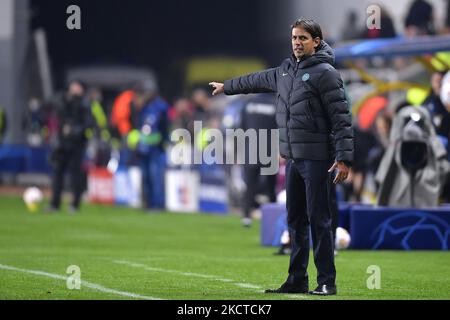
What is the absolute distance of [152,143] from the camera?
2650 cm

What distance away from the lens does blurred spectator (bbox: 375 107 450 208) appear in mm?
17578

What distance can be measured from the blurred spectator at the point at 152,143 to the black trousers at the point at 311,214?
48.4 ft

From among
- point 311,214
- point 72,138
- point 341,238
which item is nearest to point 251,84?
Answer: point 311,214

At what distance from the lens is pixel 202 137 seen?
27797mm

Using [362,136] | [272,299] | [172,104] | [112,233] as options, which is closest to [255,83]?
[272,299]

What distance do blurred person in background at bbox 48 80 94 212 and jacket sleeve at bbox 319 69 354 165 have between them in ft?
45.0

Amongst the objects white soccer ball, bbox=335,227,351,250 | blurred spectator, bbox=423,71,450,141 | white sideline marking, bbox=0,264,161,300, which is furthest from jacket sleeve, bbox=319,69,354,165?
blurred spectator, bbox=423,71,450,141

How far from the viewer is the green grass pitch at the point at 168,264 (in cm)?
1186

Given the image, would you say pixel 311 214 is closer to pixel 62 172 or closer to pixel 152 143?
pixel 62 172

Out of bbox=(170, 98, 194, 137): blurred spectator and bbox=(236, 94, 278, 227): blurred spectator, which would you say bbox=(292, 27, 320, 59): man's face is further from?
bbox=(170, 98, 194, 137): blurred spectator

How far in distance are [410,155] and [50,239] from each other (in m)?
4.65

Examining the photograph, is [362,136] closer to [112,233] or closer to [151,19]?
[112,233]

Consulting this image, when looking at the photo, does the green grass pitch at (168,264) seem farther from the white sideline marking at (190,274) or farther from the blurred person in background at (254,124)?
the blurred person in background at (254,124)

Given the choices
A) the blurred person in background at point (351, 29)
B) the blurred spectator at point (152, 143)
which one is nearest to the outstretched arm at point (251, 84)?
the blurred spectator at point (152, 143)
